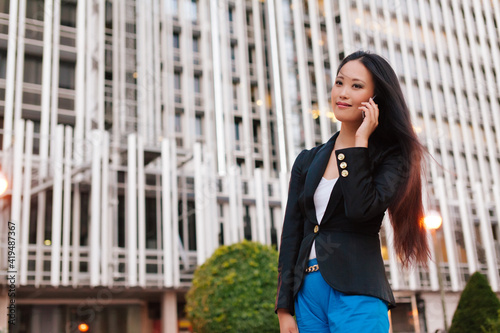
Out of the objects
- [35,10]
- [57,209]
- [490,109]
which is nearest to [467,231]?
[490,109]

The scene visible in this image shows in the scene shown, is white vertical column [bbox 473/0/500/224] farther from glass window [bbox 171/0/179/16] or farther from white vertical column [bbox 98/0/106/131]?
white vertical column [bbox 98/0/106/131]

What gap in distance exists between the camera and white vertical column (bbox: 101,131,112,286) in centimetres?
2012

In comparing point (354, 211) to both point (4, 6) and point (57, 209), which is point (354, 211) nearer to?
point (57, 209)

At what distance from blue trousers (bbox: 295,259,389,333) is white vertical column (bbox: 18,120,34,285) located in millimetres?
18509

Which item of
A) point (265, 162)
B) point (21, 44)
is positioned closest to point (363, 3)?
point (265, 162)

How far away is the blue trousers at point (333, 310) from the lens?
6.52 feet

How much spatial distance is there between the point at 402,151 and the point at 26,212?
18.8 m

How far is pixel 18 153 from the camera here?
1950cm

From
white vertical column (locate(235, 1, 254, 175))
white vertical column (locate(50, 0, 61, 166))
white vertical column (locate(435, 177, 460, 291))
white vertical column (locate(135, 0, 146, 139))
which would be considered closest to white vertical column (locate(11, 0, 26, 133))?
white vertical column (locate(50, 0, 61, 166))

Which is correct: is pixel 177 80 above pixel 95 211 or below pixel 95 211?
above

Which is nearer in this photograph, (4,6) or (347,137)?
(347,137)

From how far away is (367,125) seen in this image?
2195 mm

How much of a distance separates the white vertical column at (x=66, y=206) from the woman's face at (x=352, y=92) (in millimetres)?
18858

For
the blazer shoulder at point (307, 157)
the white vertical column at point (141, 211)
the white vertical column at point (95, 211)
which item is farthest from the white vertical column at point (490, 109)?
the blazer shoulder at point (307, 157)
